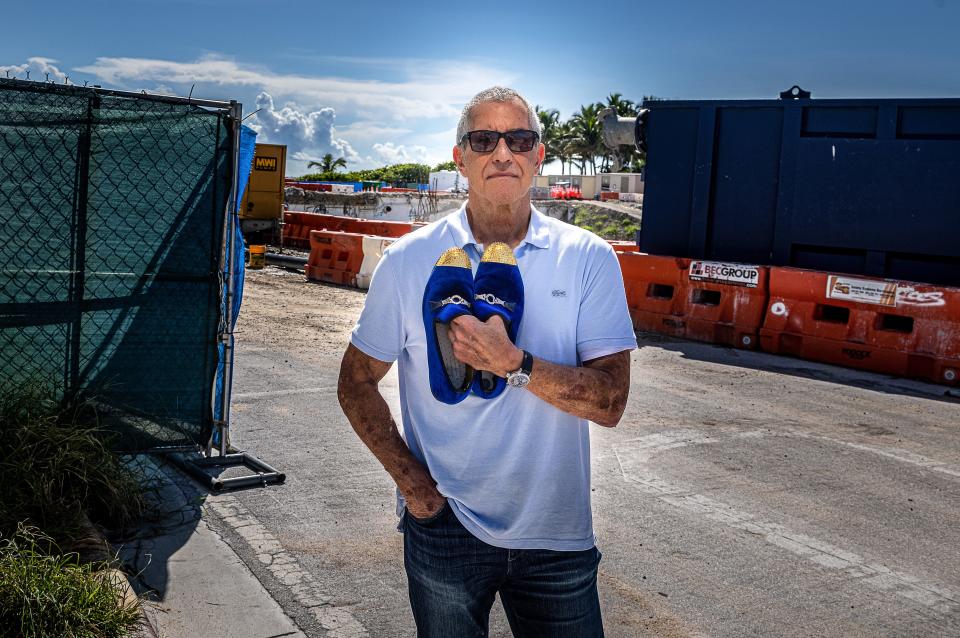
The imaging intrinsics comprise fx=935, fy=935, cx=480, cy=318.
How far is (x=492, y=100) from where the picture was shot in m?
2.69

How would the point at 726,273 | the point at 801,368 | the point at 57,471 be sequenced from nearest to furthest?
the point at 57,471, the point at 801,368, the point at 726,273

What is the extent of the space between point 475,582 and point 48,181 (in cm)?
403

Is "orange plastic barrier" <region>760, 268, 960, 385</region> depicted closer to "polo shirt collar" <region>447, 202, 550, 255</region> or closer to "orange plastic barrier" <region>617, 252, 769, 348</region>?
"orange plastic barrier" <region>617, 252, 769, 348</region>

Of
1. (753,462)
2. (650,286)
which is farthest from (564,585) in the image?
(650,286)

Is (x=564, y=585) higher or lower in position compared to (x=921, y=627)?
higher

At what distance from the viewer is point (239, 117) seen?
585cm

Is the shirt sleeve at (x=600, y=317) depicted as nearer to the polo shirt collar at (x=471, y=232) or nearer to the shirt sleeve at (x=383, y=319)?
the polo shirt collar at (x=471, y=232)

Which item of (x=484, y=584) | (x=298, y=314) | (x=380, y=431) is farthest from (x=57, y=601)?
(x=298, y=314)

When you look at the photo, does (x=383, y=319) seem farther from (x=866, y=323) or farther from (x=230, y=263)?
(x=866, y=323)

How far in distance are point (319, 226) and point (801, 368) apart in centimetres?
1804

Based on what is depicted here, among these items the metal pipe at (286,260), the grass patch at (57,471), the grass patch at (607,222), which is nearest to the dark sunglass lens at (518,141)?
the grass patch at (57,471)

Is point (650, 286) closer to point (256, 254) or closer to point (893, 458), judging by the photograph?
point (893, 458)

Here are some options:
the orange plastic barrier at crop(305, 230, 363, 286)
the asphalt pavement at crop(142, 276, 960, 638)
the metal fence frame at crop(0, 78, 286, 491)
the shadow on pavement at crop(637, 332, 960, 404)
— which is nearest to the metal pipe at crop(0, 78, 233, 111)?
the metal fence frame at crop(0, 78, 286, 491)

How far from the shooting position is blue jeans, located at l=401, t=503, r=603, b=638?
245cm
